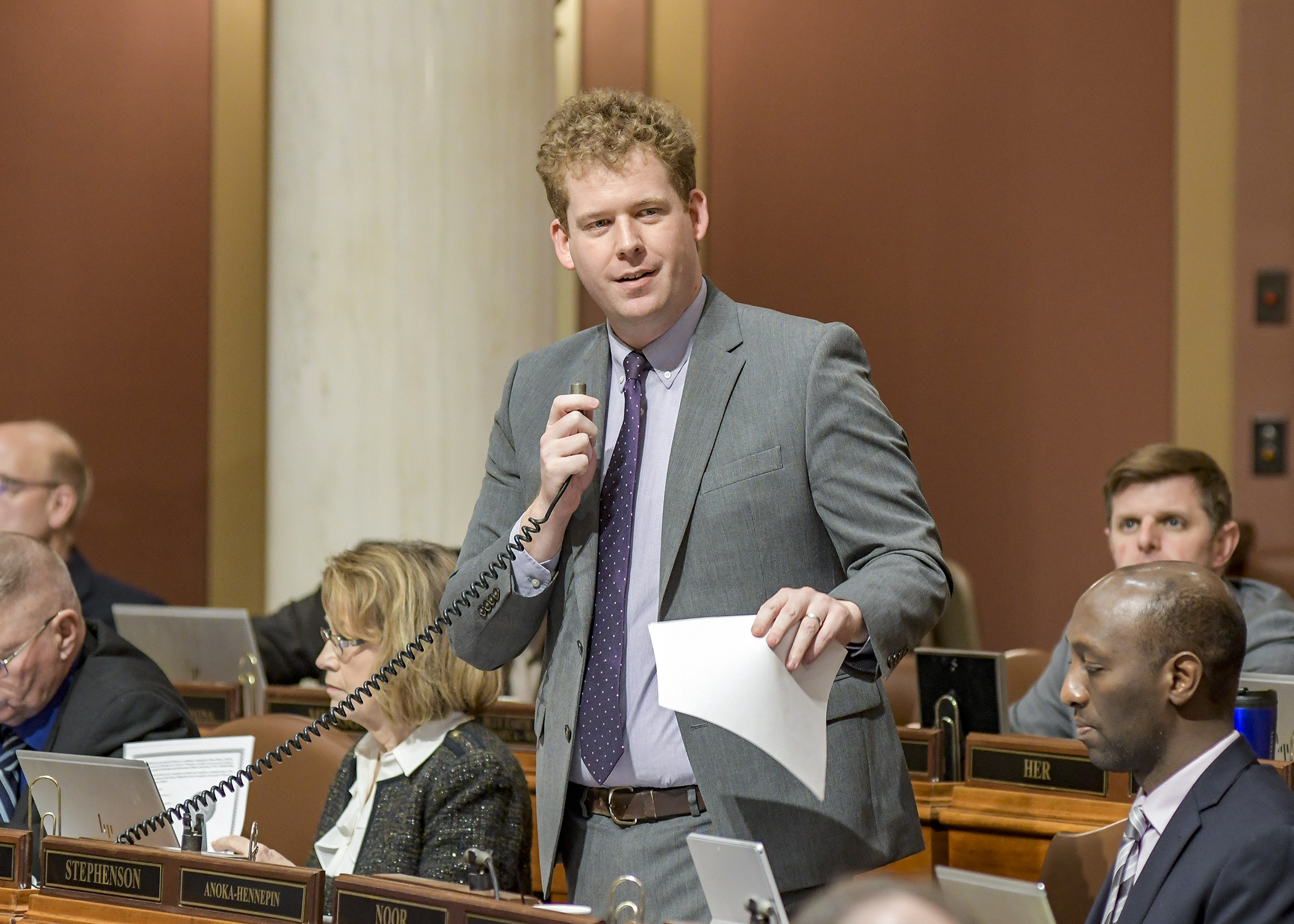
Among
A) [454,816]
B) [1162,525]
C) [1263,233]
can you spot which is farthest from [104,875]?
[1263,233]

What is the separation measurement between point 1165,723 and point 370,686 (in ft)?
4.19

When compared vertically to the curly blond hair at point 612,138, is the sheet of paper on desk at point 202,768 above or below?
below

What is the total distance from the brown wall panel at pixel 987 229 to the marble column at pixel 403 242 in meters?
1.33

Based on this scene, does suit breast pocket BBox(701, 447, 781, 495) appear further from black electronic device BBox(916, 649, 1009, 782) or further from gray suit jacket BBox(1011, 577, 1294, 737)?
gray suit jacket BBox(1011, 577, 1294, 737)

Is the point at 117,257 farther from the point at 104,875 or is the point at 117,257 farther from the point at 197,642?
the point at 104,875

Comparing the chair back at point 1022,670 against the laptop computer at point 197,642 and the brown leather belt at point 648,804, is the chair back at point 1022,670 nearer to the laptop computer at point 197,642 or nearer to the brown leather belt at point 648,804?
the laptop computer at point 197,642

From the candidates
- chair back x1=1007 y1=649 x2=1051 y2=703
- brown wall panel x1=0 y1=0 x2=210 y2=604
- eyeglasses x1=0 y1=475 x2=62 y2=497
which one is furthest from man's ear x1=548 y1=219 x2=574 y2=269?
brown wall panel x1=0 y1=0 x2=210 y2=604

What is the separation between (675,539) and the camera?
1809mm

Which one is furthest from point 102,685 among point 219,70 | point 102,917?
point 219,70

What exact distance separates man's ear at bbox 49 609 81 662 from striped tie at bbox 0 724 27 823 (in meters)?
0.17

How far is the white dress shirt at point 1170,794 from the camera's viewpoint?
1.90 meters

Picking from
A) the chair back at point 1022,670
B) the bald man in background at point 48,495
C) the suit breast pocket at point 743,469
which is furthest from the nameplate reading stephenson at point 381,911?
the bald man in background at point 48,495

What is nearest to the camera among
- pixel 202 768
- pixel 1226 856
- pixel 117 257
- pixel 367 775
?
pixel 1226 856

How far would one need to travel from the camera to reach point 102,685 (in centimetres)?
269
